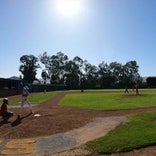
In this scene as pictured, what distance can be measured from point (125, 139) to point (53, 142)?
2317mm

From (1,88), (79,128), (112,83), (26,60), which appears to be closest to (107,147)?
(79,128)

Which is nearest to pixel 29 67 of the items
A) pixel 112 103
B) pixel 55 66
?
pixel 55 66

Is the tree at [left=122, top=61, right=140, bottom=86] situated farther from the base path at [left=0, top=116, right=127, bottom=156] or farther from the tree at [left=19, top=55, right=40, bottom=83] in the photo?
the base path at [left=0, top=116, right=127, bottom=156]

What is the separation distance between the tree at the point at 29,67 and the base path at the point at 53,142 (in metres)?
108

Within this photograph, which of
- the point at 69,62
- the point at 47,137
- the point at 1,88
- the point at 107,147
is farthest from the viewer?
the point at 69,62

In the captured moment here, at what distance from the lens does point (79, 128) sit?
12.9m

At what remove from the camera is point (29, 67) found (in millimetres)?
121750

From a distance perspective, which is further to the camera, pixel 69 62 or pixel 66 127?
pixel 69 62

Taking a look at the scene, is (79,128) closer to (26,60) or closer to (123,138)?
(123,138)

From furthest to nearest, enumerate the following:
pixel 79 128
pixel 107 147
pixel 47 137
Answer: pixel 79 128 → pixel 47 137 → pixel 107 147

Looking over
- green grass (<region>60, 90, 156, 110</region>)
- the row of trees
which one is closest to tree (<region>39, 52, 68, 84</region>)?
the row of trees

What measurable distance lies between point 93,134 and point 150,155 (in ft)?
10.6

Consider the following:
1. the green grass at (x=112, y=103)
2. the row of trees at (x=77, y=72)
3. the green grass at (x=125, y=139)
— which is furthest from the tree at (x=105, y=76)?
the green grass at (x=125, y=139)

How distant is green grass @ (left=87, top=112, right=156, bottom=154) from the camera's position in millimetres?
9406
